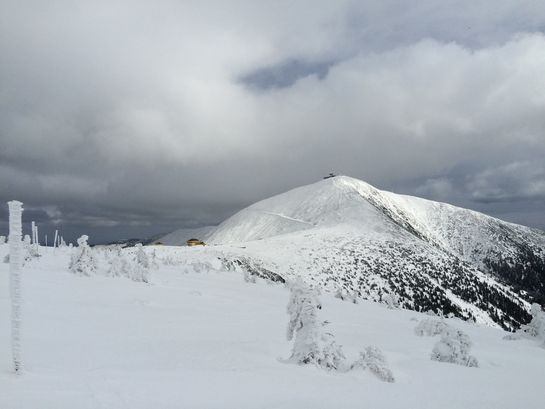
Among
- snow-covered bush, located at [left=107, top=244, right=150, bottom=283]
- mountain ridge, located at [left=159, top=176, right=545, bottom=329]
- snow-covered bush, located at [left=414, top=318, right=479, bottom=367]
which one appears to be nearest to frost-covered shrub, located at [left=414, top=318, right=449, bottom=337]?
snow-covered bush, located at [left=414, top=318, right=479, bottom=367]

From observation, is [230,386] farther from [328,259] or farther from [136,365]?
[328,259]

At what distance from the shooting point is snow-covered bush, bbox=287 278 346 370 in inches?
359

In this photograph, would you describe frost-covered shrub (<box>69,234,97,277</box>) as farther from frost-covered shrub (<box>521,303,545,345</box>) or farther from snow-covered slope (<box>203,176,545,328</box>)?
snow-covered slope (<box>203,176,545,328</box>)

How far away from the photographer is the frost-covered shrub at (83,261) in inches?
799

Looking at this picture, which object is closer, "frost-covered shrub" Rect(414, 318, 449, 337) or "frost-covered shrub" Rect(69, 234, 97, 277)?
"frost-covered shrub" Rect(414, 318, 449, 337)

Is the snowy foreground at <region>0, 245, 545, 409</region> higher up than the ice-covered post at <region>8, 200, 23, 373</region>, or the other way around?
the ice-covered post at <region>8, 200, 23, 373</region>

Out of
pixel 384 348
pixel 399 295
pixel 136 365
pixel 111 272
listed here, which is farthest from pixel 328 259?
pixel 136 365

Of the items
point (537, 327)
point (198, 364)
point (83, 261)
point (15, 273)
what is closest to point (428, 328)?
point (537, 327)

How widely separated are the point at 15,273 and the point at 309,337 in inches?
232

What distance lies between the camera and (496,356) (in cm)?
1398

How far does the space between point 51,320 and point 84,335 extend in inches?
65.0

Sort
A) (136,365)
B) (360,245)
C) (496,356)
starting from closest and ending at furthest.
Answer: (136,365) → (496,356) → (360,245)

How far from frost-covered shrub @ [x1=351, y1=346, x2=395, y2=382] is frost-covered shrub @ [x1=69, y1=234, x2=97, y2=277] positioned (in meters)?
15.1

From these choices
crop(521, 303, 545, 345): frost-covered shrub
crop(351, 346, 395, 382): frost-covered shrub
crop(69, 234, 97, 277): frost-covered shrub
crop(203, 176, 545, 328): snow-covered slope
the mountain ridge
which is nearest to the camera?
crop(351, 346, 395, 382): frost-covered shrub
